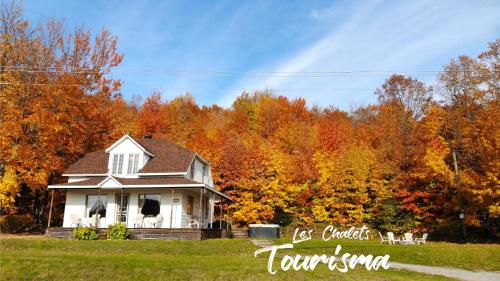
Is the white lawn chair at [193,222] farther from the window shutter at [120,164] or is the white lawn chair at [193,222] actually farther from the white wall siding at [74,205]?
the white wall siding at [74,205]

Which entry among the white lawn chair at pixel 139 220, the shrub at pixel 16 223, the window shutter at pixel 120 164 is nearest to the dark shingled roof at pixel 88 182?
the window shutter at pixel 120 164

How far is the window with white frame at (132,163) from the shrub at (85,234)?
6.52 meters

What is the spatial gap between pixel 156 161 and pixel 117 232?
7.75 metres

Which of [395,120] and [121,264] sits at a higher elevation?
[395,120]

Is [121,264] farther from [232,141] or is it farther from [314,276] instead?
[232,141]

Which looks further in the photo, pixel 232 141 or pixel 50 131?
pixel 232 141

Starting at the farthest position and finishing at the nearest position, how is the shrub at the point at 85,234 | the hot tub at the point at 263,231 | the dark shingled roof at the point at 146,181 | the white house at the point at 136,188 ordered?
the hot tub at the point at 263,231 → the white house at the point at 136,188 → the dark shingled roof at the point at 146,181 → the shrub at the point at 85,234

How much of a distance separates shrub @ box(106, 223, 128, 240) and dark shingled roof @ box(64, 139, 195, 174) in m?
5.90

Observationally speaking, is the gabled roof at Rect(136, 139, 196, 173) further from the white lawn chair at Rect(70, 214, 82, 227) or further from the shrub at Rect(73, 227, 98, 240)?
the shrub at Rect(73, 227, 98, 240)

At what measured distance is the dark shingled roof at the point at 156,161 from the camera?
30312 mm

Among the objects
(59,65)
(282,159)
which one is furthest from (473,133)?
(59,65)

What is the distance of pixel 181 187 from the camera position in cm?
2680

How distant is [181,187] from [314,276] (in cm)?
1517

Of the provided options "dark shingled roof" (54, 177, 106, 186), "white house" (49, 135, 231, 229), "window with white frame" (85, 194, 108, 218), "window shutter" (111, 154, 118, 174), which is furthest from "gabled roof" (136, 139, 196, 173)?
"window with white frame" (85, 194, 108, 218)
